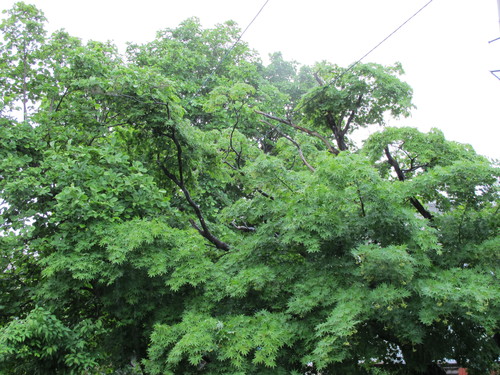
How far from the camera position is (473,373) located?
15.6 ft

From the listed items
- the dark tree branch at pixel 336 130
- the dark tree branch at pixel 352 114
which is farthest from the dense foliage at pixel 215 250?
the dark tree branch at pixel 336 130

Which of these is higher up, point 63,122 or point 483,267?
point 63,122

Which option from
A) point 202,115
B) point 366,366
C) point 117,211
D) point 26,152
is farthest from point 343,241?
point 202,115

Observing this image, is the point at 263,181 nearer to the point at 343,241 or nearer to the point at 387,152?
the point at 343,241

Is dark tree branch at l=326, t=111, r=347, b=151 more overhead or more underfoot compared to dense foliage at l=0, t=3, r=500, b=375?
more overhead

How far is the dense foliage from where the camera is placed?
4082 mm

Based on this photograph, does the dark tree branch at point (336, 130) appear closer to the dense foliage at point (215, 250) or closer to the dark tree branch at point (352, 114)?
A: the dark tree branch at point (352, 114)

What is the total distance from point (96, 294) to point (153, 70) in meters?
3.54

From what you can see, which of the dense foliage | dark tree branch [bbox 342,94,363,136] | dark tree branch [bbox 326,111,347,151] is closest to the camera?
the dense foliage

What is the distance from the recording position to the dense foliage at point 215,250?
4082 mm

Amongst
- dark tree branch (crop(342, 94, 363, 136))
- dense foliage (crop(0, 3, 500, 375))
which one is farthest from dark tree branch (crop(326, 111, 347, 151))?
dense foliage (crop(0, 3, 500, 375))

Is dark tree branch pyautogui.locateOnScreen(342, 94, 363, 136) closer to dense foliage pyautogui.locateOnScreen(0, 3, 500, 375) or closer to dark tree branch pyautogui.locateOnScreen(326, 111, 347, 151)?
dark tree branch pyautogui.locateOnScreen(326, 111, 347, 151)

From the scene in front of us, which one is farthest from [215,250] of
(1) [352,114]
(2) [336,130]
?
(1) [352,114]

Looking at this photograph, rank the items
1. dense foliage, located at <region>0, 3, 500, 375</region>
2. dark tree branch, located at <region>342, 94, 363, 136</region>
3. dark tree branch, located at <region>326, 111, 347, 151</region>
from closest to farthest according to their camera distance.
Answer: dense foliage, located at <region>0, 3, 500, 375</region>, dark tree branch, located at <region>342, 94, 363, 136</region>, dark tree branch, located at <region>326, 111, 347, 151</region>
